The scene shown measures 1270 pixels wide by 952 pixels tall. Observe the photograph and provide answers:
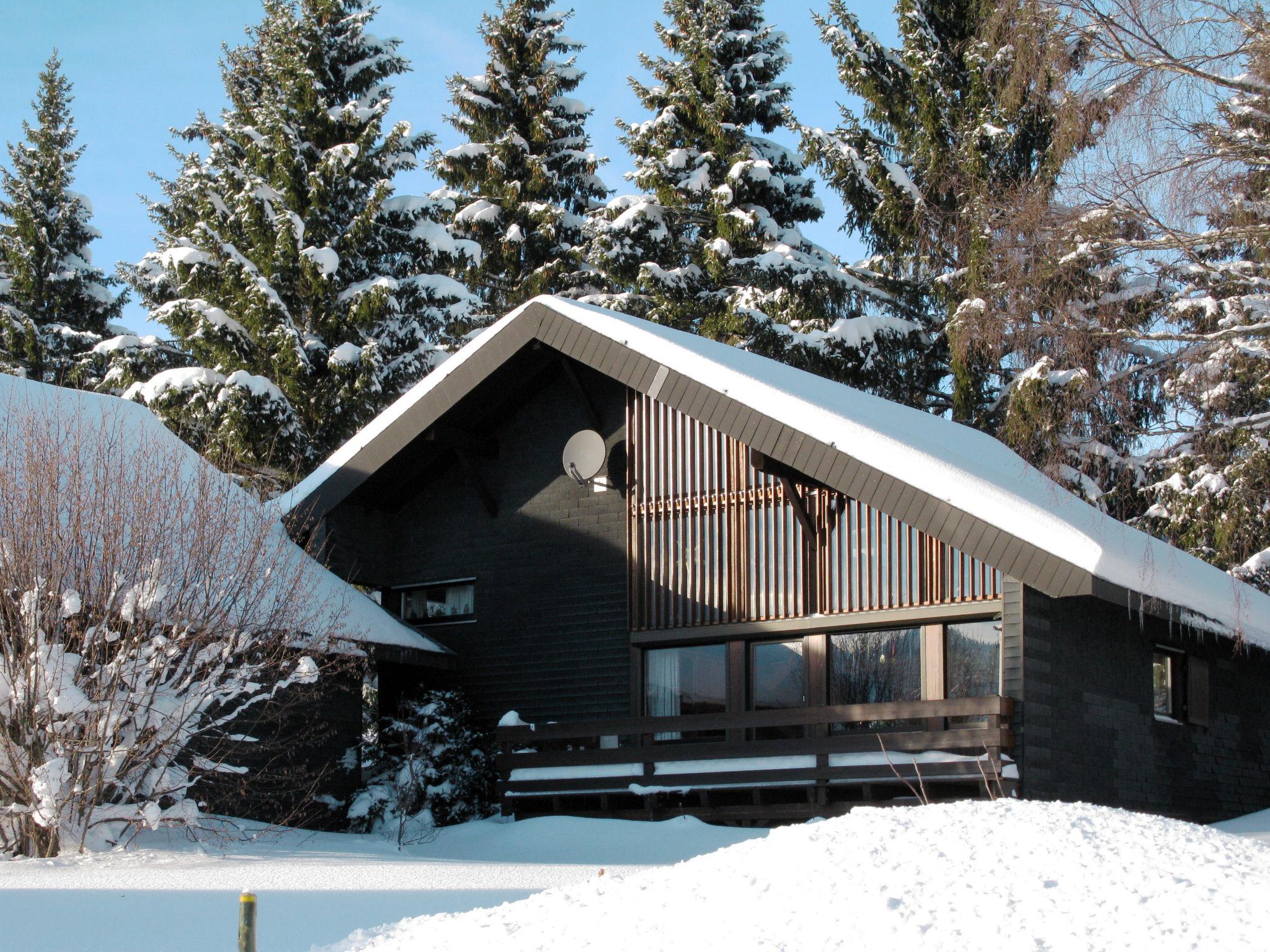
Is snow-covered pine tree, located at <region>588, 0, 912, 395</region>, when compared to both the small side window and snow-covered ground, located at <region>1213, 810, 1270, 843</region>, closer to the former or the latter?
the small side window

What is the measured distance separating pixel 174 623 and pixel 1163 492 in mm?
14428

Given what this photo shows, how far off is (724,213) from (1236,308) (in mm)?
12645

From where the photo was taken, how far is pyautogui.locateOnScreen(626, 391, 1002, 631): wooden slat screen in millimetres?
13156

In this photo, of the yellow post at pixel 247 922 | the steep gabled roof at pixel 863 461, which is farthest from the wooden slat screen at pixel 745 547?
the yellow post at pixel 247 922

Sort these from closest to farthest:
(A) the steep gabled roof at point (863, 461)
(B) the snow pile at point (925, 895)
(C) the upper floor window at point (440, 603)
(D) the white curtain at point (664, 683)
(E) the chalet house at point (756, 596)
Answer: (B) the snow pile at point (925, 895) < (A) the steep gabled roof at point (863, 461) < (E) the chalet house at point (756, 596) < (D) the white curtain at point (664, 683) < (C) the upper floor window at point (440, 603)

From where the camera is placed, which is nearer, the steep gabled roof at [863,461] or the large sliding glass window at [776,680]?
the steep gabled roof at [863,461]

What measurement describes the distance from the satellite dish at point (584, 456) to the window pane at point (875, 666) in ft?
10.3

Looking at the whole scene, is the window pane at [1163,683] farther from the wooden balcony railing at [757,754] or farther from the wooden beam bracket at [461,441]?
the wooden beam bracket at [461,441]

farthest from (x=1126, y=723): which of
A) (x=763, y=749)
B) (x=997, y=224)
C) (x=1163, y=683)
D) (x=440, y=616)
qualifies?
(x=440, y=616)

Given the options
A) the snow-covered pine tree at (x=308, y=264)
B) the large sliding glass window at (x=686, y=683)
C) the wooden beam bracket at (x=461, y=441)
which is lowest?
the large sliding glass window at (x=686, y=683)

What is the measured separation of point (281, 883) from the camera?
935 centimetres

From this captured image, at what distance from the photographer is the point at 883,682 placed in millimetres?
13477

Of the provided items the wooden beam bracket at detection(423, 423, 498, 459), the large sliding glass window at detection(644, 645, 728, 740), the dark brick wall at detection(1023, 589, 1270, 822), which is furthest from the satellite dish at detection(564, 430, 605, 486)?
the dark brick wall at detection(1023, 589, 1270, 822)

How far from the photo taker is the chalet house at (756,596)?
12227 millimetres
